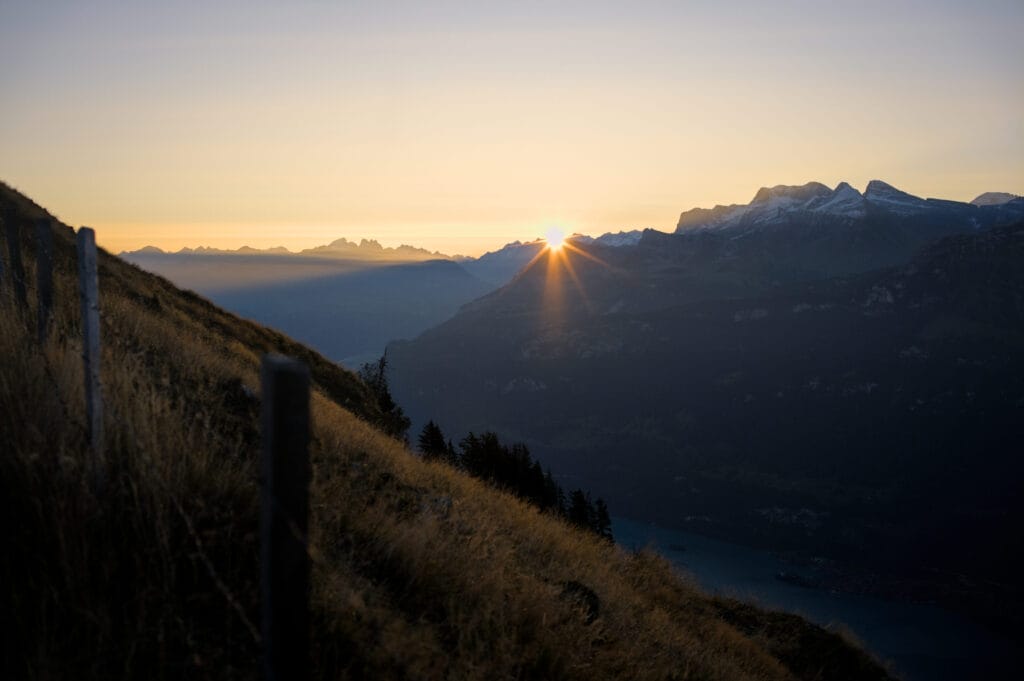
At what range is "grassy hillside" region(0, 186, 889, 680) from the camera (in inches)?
167

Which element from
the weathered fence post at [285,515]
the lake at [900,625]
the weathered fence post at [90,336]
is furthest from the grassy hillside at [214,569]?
the lake at [900,625]

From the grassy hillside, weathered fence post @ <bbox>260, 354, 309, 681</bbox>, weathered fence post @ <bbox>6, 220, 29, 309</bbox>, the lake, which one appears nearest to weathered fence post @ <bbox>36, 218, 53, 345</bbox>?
the grassy hillside

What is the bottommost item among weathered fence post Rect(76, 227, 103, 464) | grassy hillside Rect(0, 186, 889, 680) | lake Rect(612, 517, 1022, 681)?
lake Rect(612, 517, 1022, 681)

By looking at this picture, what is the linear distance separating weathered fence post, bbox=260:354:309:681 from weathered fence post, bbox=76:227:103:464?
2.30m

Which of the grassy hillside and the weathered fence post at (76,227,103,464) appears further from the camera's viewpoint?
the weathered fence post at (76,227,103,464)

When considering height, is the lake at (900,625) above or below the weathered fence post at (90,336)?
below

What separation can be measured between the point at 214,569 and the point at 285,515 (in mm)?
1484

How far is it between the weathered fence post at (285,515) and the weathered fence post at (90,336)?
2.30 m

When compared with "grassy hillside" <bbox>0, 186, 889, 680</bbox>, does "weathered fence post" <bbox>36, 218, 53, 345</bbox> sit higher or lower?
higher

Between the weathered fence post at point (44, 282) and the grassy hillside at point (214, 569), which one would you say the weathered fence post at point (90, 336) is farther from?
the weathered fence post at point (44, 282)

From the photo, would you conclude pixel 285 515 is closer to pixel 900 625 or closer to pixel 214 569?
pixel 214 569

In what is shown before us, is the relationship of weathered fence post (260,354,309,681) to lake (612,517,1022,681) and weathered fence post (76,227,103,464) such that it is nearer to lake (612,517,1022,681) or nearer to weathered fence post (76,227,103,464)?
weathered fence post (76,227,103,464)

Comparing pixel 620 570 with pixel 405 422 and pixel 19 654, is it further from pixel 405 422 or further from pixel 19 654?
pixel 405 422

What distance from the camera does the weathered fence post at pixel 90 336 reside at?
5266 mm
